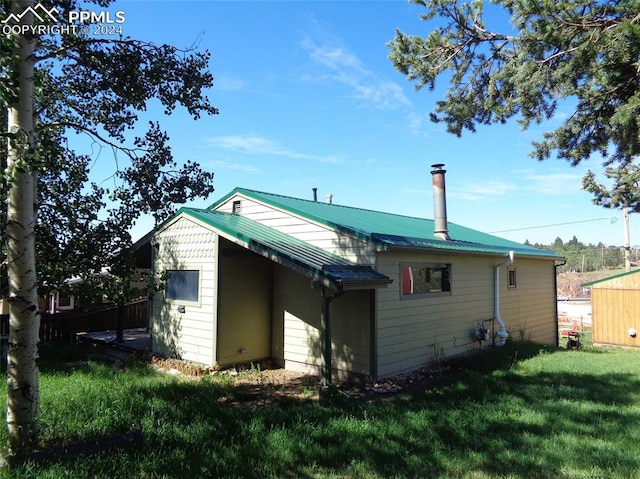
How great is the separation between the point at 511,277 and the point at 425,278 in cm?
545

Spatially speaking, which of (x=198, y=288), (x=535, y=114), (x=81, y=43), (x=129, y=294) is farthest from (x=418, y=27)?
(x=198, y=288)

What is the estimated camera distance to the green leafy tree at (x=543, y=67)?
214 inches

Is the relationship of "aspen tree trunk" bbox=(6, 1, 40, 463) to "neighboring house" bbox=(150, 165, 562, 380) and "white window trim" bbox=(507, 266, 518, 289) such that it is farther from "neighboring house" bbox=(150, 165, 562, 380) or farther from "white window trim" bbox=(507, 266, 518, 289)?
"white window trim" bbox=(507, 266, 518, 289)

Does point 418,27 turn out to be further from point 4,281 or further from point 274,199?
point 4,281

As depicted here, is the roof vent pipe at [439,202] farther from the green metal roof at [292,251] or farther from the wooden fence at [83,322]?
the wooden fence at [83,322]

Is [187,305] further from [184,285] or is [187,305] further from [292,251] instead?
[292,251]

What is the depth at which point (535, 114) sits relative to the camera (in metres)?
6.72

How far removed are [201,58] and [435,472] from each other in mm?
5987

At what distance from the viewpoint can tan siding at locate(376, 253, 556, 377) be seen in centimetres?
879

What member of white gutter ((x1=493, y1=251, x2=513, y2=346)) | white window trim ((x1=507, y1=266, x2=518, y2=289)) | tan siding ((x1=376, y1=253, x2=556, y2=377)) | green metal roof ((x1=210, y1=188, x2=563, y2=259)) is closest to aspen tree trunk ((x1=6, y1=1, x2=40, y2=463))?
green metal roof ((x1=210, y1=188, x2=563, y2=259))

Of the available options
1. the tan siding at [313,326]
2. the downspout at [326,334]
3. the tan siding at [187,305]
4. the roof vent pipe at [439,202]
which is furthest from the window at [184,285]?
the roof vent pipe at [439,202]

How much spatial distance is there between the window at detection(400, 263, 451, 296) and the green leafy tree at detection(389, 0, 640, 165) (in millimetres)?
3388

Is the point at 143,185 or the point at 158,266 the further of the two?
the point at 158,266

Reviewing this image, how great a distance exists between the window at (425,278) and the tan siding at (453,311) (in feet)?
0.52
